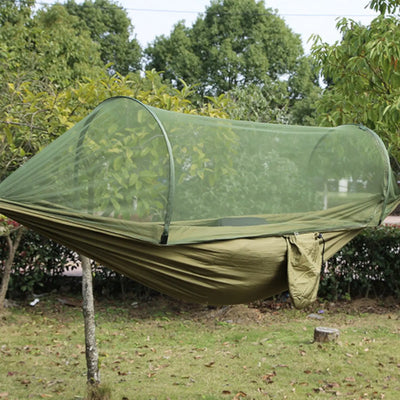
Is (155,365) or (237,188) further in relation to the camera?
(155,365)

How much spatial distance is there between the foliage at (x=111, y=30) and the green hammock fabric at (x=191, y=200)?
56.4ft

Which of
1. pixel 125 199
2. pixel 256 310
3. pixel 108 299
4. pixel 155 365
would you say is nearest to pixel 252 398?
pixel 155 365

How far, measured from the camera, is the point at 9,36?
944 centimetres

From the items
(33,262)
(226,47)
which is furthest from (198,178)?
(226,47)

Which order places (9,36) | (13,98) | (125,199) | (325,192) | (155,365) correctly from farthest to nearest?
(9,36) < (155,365) < (13,98) < (325,192) < (125,199)

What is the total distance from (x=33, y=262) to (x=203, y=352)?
2354 mm

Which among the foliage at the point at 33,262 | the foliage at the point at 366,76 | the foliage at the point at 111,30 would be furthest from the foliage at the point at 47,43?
the foliage at the point at 111,30

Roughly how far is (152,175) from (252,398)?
1732 millimetres

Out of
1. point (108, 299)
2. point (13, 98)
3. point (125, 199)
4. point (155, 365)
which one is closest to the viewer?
point (125, 199)

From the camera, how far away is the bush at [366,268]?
17.9 feet

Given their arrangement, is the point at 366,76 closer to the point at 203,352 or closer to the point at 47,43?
the point at 203,352

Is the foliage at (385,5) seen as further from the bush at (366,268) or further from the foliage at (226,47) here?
the foliage at (226,47)

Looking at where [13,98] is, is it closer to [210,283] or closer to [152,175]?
[152,175]

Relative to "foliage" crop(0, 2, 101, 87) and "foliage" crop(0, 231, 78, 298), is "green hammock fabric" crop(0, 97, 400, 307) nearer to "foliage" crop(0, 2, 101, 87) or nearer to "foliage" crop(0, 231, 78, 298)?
"foliage" crop(0, 231, 78, 298)
